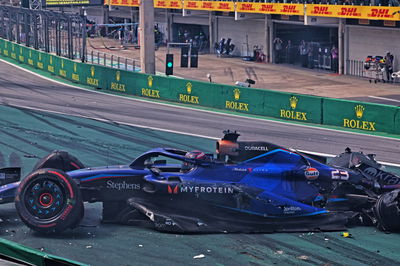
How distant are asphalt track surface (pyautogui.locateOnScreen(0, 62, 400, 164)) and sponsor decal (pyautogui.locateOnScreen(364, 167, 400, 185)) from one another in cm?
718

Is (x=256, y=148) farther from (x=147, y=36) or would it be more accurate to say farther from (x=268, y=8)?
(x=268, y=8)

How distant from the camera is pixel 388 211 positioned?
14.0m

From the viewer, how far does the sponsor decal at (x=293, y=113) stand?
30.6m

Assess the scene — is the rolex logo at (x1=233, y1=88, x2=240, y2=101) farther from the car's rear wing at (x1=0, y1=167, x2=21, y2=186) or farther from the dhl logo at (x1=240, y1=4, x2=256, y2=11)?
the dhl logo at (x1=240, y1=4, x2=256, y2=11)

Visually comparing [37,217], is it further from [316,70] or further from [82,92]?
[316,70]

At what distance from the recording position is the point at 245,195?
1409cm

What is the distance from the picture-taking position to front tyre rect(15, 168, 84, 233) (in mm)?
13273

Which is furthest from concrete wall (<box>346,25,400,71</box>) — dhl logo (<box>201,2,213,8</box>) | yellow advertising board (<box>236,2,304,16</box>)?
dhl logo (<box>201,2,213,8</box>)

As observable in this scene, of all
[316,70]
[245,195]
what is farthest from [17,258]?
[316,70]

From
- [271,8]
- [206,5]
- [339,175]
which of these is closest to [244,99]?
[339,175]

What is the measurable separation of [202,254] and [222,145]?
2770 mm

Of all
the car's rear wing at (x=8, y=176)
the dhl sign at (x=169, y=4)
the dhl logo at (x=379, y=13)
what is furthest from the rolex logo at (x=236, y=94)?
the dhl sign at (x=169, y=4)

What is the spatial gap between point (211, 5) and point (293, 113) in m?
29.8

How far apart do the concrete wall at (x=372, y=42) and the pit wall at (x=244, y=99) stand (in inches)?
626
